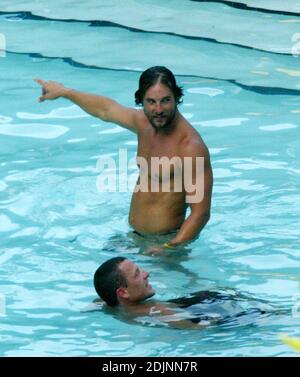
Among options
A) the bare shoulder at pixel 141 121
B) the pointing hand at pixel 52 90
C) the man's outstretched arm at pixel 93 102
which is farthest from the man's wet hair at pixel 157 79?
the pointing hand at pixel 52 90

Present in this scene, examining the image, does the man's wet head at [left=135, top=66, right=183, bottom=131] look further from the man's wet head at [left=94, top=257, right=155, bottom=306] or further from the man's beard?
the man's wet head at [left=94, top=257, right=155, bottom=306]

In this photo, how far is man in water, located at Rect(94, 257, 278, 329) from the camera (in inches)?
228

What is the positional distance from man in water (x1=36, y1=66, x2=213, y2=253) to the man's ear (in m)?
0.70

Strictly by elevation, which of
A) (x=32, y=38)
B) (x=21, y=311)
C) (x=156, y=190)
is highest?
(x=32, y=38)

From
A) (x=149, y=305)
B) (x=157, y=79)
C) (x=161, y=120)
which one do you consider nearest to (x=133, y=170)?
(x=161, y=120)

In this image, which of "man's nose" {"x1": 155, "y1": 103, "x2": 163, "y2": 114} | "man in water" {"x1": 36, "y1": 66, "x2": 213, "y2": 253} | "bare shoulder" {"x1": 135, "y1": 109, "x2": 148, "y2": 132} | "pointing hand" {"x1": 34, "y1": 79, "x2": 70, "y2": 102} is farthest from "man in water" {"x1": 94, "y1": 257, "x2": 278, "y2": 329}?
"pointing hand" {"x1": 34, "y1": 79, "x2": 70, "y2": 102}

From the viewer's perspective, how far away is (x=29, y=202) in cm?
768

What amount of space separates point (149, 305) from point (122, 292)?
159 millimetres

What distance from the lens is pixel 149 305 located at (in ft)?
19.3

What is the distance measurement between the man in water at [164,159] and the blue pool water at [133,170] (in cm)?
21

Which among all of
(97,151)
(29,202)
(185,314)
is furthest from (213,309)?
(97,151)
